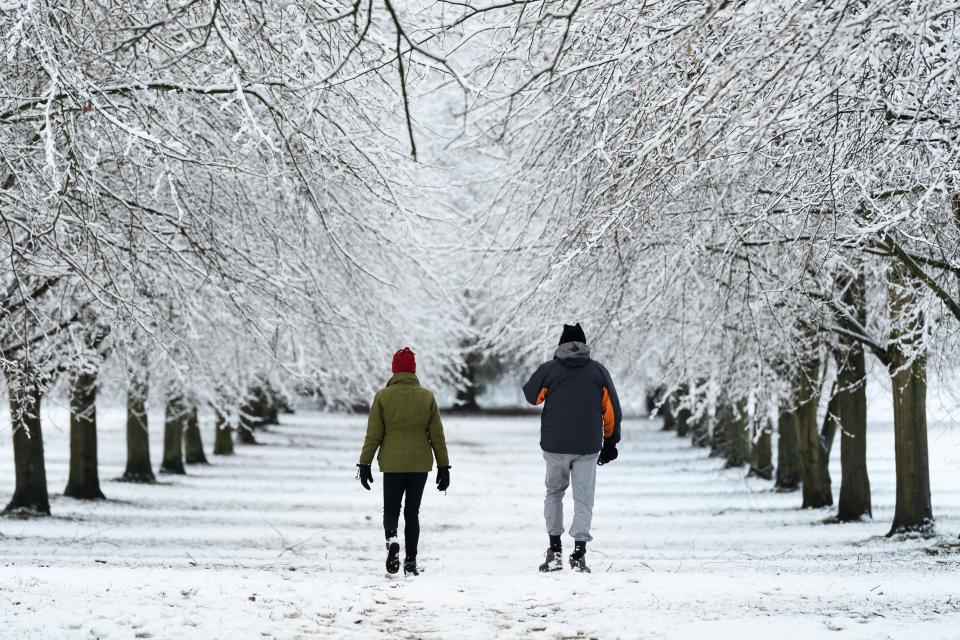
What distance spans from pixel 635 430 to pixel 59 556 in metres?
36.1

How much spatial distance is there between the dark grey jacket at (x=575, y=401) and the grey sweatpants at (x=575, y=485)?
103mm

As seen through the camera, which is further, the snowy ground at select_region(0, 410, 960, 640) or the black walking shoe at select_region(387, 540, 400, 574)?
the black walking shoe at select_region(387, 540, 400, 574)

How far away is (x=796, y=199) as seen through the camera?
7633mm

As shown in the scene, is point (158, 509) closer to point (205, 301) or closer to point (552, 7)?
point (205, 301)

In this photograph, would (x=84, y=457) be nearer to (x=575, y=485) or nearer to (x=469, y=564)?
(x=469, y=564)

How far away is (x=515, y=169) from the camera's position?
10469 mm

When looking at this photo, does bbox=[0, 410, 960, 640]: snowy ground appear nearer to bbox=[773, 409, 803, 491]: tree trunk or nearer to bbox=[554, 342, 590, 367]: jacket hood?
bbox=[773, 409, 803, 491]: tree trunk

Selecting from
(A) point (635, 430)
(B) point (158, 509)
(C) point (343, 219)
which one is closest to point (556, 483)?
(C) point (343, 219)

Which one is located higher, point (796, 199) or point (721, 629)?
point (796, 199)

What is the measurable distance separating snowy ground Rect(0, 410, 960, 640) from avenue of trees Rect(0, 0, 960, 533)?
1701 millimetres

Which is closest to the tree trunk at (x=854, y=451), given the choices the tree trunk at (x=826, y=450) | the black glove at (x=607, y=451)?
the tree trunk at (x=826, y=450)

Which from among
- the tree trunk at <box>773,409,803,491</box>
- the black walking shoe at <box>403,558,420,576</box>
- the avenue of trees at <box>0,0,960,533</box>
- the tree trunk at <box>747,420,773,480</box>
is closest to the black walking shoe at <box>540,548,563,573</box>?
the black walking shoe at <box>403,558,420,576</box>

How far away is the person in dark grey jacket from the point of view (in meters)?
8.17

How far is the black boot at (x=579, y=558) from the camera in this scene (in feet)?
27.3
